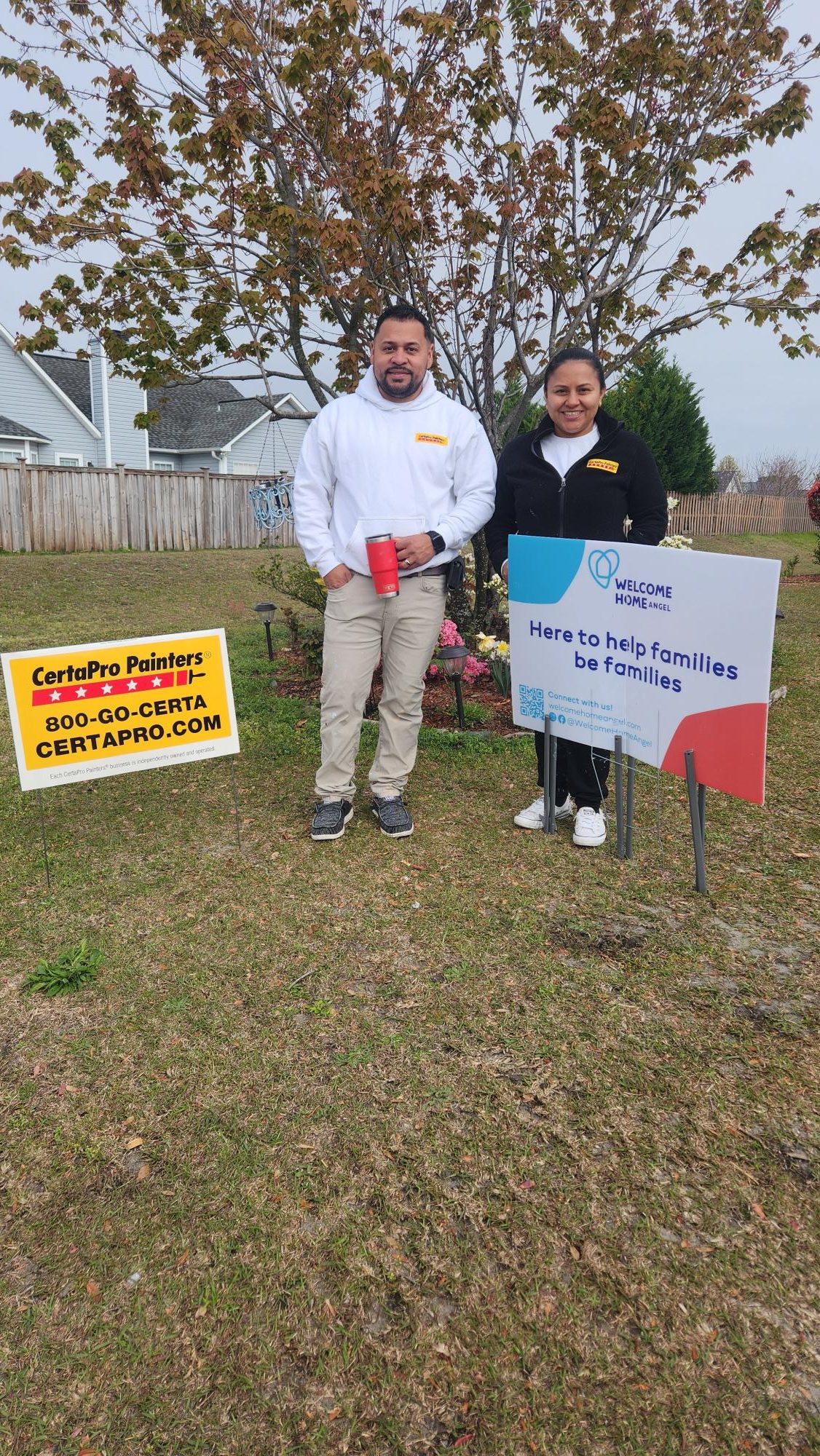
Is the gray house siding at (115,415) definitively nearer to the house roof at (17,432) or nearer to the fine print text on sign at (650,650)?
the house roof at (17,432)

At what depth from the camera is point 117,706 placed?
360 centimetres

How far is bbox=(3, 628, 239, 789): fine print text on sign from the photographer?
343 cm

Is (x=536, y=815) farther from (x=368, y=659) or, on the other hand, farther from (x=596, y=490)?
(x=596, y=490)

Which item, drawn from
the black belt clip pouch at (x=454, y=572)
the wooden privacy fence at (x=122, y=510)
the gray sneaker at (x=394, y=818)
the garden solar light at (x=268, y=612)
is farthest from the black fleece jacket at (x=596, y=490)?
the wooden privacy fence at (x=122, y=510)

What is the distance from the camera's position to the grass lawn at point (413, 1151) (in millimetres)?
1603

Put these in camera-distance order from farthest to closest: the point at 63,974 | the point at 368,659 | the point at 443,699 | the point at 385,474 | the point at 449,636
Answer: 1. the point at 443,699
2. the point at 449,636
3. the point at 368,659
4. the point at 385,474
5. the point at 63,974

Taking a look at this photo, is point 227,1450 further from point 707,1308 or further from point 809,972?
point 809,972

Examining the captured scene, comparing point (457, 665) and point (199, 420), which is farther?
point (199, 420)

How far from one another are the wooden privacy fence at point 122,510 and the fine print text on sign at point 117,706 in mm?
13386

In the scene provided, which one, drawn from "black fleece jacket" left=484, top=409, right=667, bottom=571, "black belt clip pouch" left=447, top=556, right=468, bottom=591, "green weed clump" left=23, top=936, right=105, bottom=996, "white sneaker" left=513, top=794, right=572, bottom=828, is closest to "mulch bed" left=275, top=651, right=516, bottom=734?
"white sneaker" left=513, top=794, right=572, bottom=828

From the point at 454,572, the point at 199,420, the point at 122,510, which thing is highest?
the point at 199,420

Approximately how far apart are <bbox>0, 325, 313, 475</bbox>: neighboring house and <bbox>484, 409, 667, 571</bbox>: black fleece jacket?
2004cm

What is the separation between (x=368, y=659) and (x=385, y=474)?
81 cm

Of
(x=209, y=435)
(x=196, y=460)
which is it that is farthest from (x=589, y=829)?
(x=196, y=460)
